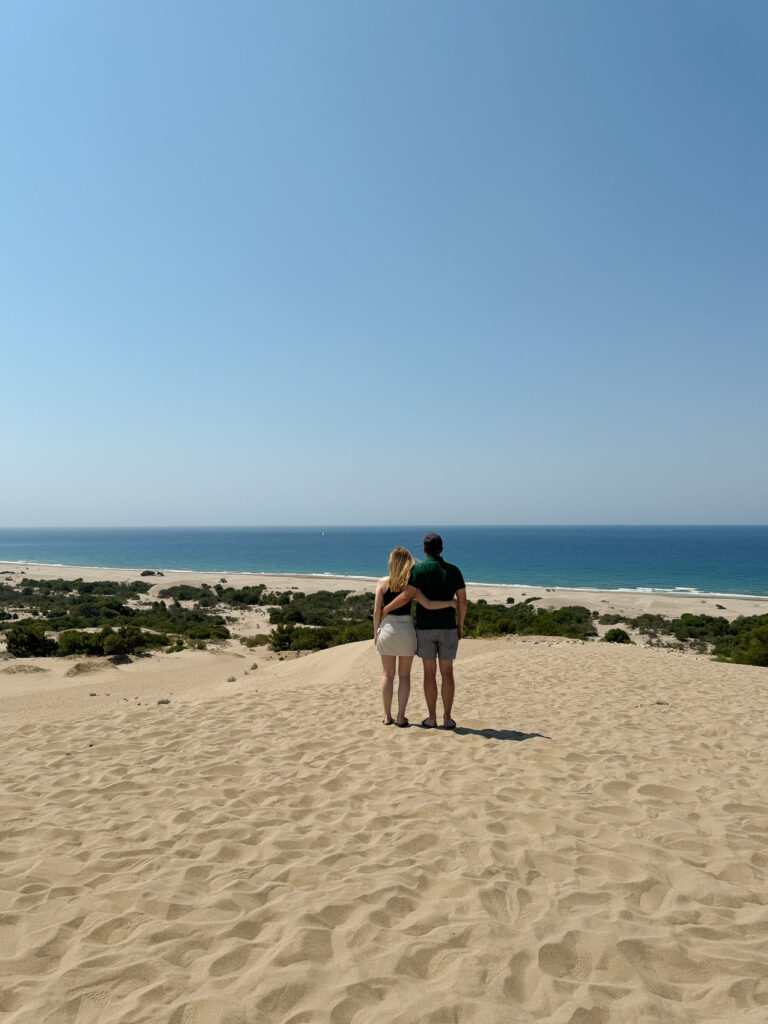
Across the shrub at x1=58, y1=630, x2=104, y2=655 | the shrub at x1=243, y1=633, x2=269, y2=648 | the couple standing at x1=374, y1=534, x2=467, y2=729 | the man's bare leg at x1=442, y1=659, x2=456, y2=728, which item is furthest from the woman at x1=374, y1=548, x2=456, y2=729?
the shrub at x1=243, y1=633, x2=269, y2=648

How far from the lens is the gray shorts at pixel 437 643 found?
22.2 feet

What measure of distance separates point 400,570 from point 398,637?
2.54ft

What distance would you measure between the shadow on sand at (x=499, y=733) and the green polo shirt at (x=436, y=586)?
1345 mm

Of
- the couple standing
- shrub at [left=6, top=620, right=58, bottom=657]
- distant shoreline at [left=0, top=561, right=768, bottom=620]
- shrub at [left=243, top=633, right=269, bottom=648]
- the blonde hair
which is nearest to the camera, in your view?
the couple standing

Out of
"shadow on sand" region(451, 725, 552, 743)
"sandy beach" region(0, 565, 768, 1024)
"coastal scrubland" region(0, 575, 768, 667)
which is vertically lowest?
"coastal scrubland" region(0, 575, 768, 667)

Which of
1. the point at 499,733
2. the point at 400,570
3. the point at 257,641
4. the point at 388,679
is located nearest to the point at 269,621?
the point at 257,641

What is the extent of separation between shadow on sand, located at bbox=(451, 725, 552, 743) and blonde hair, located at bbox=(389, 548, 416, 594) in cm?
191

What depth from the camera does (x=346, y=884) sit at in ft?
12.1

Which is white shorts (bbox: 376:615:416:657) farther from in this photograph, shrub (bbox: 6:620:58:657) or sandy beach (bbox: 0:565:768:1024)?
shrub (bbox: 6:620:58:657)

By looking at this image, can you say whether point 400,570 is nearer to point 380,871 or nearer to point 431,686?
point 431,686

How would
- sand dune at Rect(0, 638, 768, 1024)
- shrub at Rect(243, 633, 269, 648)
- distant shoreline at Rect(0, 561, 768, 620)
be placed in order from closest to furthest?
sand dune at Rect(0, 638, 768, 1024) < shrub at Rect(243, 633, 269, 648) < distant shoreline at Rect(0, 561, 768, 620)

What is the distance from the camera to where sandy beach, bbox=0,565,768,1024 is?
9.02ft

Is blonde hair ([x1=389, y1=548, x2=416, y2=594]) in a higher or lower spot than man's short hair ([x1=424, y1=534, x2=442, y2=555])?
lower

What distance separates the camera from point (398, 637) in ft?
22.3
